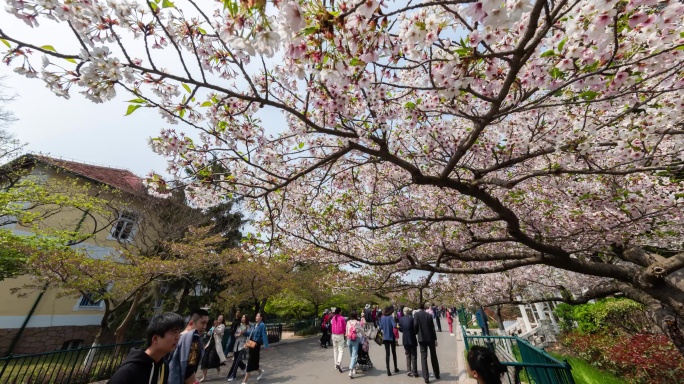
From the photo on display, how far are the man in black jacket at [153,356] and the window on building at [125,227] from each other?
560 inches

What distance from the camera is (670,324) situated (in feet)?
14.5

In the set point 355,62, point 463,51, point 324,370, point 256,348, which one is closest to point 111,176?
point 256,348

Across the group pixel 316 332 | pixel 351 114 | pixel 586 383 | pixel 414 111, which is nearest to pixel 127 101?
pixel 351 114

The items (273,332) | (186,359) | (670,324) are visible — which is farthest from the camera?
(273,332)

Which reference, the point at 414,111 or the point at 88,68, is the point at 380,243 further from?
the point at 88,68

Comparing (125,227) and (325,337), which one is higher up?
(125,227)

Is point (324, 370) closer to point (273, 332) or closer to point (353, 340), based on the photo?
point (353, 340)

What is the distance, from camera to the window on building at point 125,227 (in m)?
14.3

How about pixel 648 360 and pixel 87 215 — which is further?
pixel 87 215

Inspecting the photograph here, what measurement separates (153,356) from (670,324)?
280 inches

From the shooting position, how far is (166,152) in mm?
4277

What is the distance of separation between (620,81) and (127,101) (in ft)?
16.5

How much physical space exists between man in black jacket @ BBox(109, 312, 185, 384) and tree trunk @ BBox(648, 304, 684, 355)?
6900 millimetres

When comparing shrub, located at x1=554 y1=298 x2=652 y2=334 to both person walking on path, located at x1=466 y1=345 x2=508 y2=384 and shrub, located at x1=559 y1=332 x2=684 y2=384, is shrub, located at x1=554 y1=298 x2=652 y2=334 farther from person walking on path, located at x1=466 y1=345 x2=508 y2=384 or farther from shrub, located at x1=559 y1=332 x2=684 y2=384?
person walking on path, located at x1=466 y1=345 x2=508 y2=384
